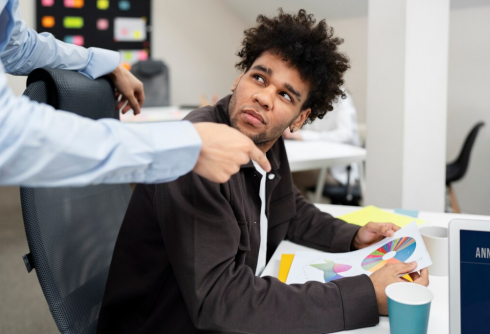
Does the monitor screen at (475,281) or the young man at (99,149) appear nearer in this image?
the young man at (99,149)

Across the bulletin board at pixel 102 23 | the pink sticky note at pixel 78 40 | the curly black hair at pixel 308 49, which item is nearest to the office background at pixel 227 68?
the bulletin board at pixel 102 23

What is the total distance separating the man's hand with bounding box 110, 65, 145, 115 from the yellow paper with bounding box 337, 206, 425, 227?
764 mm

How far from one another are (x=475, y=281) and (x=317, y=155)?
222 cm

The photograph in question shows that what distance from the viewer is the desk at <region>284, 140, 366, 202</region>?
2.86 meters

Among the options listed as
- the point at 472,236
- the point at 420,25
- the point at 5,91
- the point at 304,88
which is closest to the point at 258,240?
the point at 304,88

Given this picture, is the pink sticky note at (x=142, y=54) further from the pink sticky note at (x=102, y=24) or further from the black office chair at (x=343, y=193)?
the black office chair at (x=343, y=193)

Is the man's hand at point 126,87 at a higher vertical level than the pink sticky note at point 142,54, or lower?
lower

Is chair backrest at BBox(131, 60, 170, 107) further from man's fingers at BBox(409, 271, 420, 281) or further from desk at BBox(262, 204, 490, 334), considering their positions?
man's fingers at BBox(409, 271, 420, 281)

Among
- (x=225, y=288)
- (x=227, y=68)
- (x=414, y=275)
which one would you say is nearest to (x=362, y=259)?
(x=414, y=275)

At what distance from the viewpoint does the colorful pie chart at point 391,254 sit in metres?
1.24

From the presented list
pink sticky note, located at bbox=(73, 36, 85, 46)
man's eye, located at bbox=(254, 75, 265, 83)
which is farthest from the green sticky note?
man's eye, located at bbox=(254, 75, 265, 83)

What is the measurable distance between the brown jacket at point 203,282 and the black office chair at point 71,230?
0.21ft

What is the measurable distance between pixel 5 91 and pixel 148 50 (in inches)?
213

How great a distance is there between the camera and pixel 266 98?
4.33 ft
